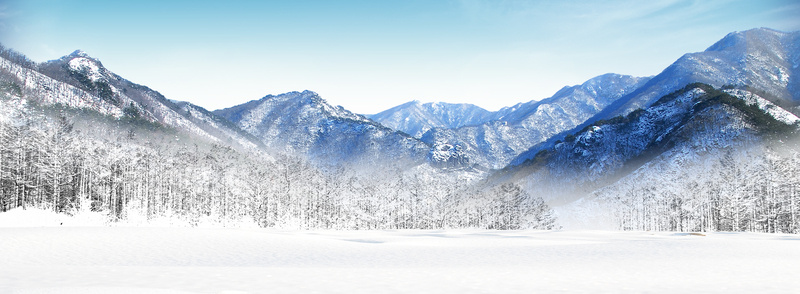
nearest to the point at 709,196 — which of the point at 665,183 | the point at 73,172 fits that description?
the point at 665,183

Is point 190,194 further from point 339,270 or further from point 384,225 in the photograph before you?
point 339,270

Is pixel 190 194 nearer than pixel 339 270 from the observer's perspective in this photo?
No

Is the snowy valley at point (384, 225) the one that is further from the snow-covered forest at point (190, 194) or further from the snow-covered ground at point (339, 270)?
the snow-covered forest at point (190, 194)

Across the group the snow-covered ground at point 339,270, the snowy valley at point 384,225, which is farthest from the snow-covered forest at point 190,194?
the snow-covered ground at point 339,270

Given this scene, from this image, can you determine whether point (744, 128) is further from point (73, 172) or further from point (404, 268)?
point (73, 172)

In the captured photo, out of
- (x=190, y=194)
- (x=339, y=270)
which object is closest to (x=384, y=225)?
(x=190, y=194)

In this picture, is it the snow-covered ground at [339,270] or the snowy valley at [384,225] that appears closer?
the snow-covered ground at [339,270]

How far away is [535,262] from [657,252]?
9.87 metres

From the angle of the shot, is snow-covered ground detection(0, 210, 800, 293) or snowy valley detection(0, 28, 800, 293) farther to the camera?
snowy valley detection(0, 28, 800, 293)

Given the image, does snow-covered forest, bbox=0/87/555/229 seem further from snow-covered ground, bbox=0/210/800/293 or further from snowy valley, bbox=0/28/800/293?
snow-covered ground, bbox=0/210/800/293

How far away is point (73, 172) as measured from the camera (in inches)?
3167

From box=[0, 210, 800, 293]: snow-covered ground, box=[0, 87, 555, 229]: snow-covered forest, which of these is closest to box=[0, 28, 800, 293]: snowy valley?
box=[0, 210, 800, 293]: snow-covered ground

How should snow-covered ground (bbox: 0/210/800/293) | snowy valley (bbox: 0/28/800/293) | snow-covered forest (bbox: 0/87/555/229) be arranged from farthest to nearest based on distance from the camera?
snow-covered forest (bbox: 0/87/555/229) < snowy valley (bbox: 0/28/800/293) < snow-covered ground (bbox: 0/210/800/293)

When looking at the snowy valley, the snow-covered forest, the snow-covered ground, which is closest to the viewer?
the snow-covered ground
